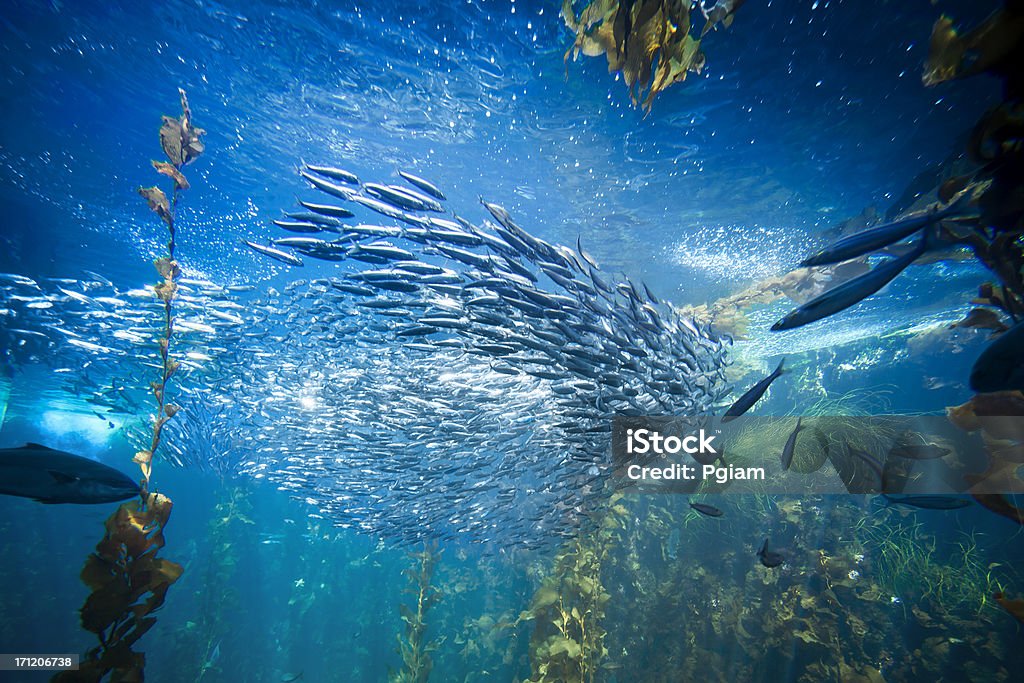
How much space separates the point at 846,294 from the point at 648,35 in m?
3.19

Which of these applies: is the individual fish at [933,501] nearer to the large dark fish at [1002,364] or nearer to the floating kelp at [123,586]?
the large dark fish at [1002,364]

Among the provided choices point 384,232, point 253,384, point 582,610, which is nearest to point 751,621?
point 582,610

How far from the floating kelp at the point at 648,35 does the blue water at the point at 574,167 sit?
2834 millimetres

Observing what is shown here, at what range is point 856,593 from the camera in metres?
8.01

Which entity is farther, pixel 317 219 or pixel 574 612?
pixel 574 612

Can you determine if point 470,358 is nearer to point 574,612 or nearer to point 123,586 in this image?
point 574,612

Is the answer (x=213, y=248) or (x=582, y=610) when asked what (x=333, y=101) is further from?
(x=582, y=610)

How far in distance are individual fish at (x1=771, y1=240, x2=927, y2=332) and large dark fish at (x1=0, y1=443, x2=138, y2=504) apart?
14.0 ft

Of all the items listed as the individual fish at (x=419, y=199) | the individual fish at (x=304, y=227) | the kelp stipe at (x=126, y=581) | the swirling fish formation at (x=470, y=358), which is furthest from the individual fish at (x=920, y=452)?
the kelp stipe at (x=126, y=581)

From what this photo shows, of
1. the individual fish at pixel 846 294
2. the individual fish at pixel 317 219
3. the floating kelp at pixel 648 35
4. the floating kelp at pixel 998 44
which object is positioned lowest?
the individual fish at pixel 846 294

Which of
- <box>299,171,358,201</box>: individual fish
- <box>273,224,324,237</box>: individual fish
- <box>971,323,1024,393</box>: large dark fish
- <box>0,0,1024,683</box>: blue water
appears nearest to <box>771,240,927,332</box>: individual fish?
<box>971,323,1024,393</box>: large dark fish

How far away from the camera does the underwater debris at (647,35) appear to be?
11.2ft

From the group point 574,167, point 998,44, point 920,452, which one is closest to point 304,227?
point 998,44

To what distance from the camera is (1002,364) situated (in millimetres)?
2156
